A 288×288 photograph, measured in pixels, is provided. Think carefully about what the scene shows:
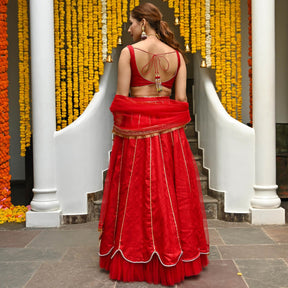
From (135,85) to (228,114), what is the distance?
1997 millimetres

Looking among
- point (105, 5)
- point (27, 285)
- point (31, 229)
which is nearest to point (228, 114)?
point (105, 5)

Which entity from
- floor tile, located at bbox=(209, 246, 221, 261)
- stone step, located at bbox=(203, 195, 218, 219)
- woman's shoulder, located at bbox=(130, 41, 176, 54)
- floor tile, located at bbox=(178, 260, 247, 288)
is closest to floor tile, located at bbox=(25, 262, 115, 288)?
floor tile, located at bbox=(178, 260, 247, 288)

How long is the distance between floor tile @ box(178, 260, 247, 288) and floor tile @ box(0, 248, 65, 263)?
112 centimetres

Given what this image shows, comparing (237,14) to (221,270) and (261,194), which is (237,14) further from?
(221,270)

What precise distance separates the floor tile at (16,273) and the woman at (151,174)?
54cm

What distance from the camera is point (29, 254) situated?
10.9 feet

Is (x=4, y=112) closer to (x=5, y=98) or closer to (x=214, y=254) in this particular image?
(x=5, y=98)

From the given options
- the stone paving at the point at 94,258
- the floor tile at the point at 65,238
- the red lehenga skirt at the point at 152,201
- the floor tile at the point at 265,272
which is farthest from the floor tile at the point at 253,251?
the floor tile at the point at 65,238

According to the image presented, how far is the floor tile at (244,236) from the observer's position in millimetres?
3637

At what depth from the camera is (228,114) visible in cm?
451

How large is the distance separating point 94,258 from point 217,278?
38.5 inches

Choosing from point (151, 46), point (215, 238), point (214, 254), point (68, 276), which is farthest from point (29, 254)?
point (151, 46)

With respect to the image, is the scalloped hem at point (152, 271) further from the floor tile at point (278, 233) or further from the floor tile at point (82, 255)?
the floor tile at point (278, 233)

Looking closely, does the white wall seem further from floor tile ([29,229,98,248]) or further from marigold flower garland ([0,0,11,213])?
marigold flower garland ([0,0,11,213])
